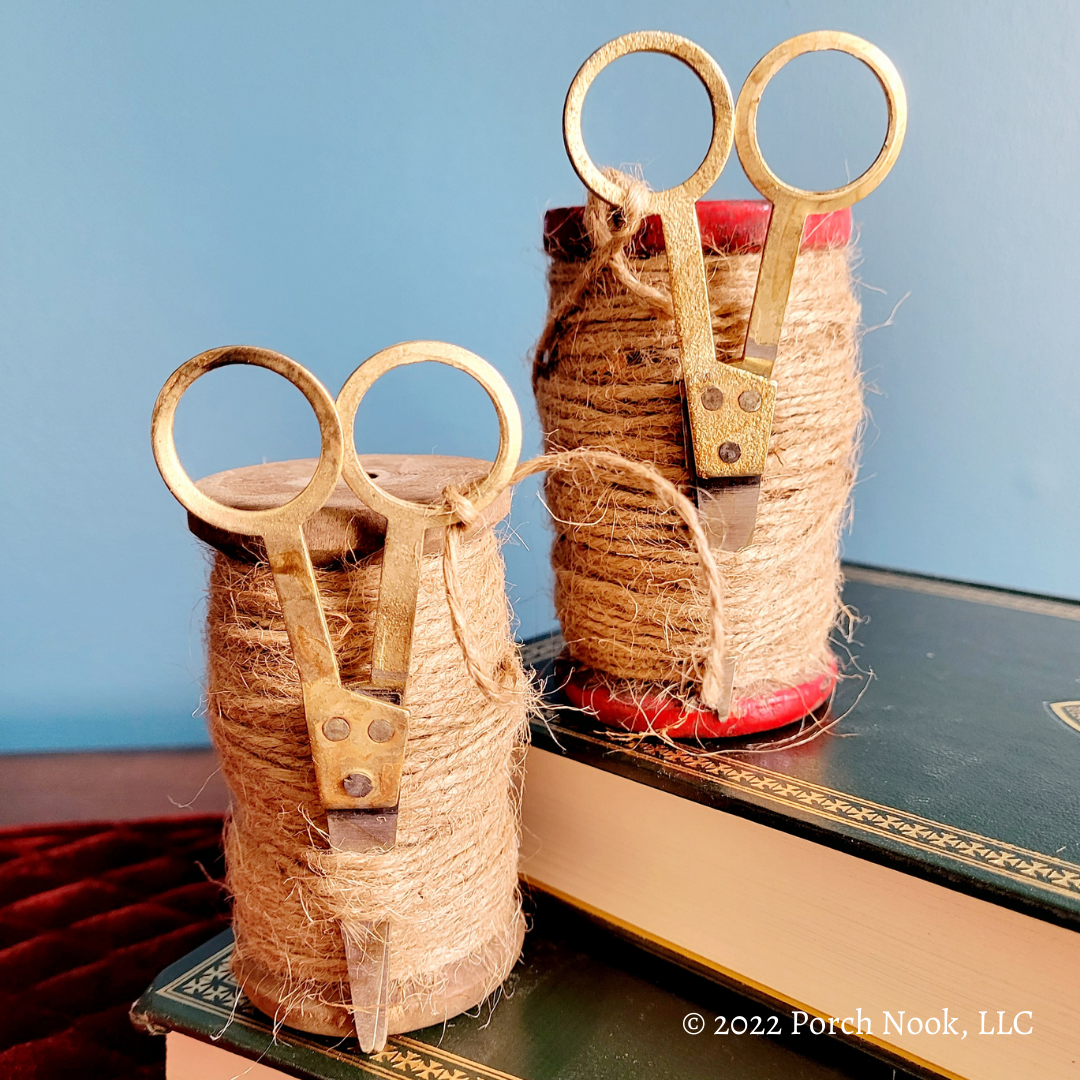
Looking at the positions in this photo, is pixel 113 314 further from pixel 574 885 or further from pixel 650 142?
pixel 574 885

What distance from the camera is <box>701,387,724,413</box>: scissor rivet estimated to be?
54 cm

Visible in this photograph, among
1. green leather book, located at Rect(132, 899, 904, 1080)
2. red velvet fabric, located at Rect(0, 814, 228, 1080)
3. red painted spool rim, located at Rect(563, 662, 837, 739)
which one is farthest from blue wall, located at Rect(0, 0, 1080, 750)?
green leather book, located at Rect(132, 899, 904, 1080)

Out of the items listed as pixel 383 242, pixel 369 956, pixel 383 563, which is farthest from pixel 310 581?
pixel 383 242

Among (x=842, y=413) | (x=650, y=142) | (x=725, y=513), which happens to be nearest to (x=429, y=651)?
(x=725, y=513)

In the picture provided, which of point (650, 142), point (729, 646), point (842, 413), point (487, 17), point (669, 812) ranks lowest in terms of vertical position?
point (669, 812)

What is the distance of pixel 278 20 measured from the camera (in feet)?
3.11

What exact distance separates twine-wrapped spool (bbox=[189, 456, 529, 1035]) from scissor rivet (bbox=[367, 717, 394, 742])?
0.08 feet

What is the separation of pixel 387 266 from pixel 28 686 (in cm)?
60

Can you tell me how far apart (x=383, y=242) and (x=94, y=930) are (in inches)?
28.2

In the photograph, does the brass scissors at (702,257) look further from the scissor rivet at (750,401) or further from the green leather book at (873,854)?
the green leather book at (873,854)

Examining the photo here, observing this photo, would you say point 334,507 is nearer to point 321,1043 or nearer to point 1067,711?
point 321,1043

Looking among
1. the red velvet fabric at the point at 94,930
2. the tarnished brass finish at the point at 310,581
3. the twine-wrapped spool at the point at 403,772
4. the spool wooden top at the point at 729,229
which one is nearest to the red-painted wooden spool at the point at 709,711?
the spool wooden top at the point at 729,229

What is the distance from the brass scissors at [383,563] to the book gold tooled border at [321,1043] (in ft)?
0.43

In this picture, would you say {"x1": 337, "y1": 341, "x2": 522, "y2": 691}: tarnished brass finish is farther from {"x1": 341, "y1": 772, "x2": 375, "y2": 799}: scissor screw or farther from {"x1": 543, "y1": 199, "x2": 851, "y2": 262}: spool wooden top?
{"x1": 543, "y1": 199, "x2": 851, "y2": 262}: spool wooden top
